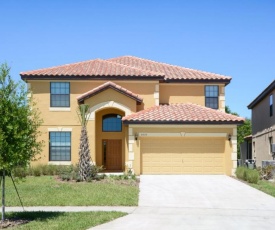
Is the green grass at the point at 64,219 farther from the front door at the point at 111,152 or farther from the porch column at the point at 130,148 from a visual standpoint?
the front door at the point at 111,152

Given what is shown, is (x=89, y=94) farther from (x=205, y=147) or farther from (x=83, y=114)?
(x=205, y=147)

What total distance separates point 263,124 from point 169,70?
835 cm

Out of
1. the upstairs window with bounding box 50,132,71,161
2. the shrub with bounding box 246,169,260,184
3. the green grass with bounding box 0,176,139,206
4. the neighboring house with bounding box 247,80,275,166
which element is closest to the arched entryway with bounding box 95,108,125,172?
the upstairs window with bounding box 50,132,71,161

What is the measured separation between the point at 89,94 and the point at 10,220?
47.4ft

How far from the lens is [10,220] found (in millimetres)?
11586

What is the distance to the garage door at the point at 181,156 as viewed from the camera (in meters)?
23.8

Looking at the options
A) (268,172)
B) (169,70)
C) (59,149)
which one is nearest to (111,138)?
(59,149)

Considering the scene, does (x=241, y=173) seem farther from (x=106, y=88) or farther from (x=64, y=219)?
(x=64, y=219)

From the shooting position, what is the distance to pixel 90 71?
2736 centimetres

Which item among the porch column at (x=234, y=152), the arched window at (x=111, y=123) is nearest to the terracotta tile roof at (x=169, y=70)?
the arched window at (x=111, y=123)

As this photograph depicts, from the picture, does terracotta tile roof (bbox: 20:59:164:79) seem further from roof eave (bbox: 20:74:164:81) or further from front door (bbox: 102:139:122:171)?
front door (bbox: 102:139:122:171)

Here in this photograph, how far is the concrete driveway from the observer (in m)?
10.9

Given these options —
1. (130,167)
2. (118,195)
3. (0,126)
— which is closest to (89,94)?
(130,167)

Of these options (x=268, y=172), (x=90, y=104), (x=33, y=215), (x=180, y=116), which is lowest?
(x=33, y=215)
